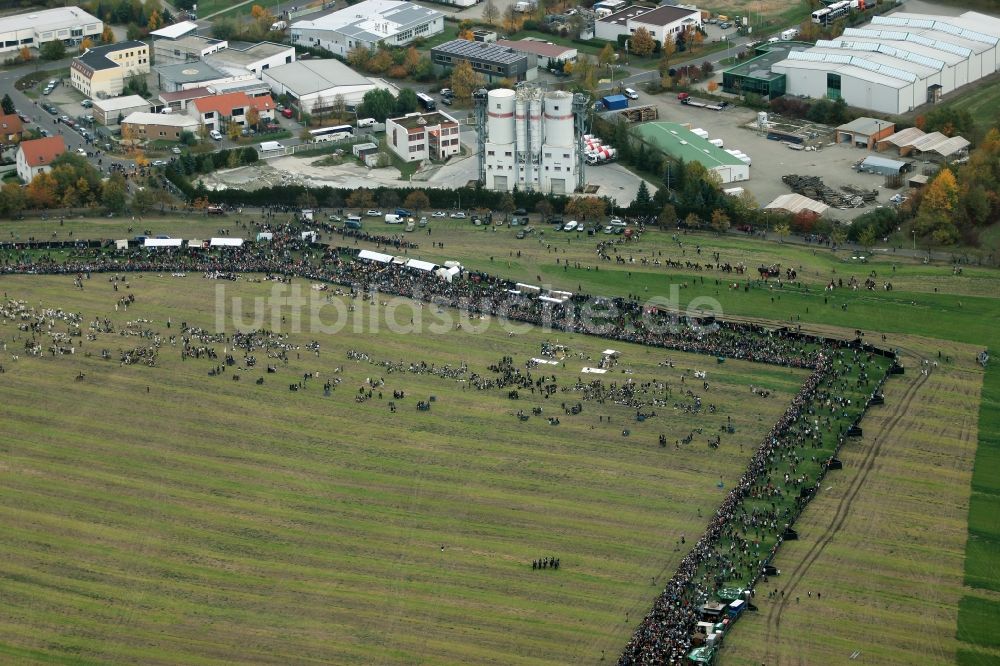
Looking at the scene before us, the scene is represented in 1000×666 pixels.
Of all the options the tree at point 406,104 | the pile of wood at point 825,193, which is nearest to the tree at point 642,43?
the tree at point 406,104

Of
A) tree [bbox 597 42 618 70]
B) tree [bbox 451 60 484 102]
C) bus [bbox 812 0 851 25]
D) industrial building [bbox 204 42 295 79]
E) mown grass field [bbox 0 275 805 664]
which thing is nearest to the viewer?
mown grass field [bbox 0 275 805 664]

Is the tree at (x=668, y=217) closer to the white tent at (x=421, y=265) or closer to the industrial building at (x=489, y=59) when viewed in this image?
the white tent at (x=421, y=265)

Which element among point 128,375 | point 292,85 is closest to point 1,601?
point 128,375

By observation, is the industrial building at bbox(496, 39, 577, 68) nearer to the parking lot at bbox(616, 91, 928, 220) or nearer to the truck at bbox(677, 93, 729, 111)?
the parking lot at bbox(616, 91, 928, 220)

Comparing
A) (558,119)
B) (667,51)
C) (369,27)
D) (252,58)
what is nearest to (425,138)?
(558,119)

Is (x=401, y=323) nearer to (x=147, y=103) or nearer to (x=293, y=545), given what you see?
(x=293, y=545)

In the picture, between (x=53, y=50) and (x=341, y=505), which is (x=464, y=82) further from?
(x=341, y=505)

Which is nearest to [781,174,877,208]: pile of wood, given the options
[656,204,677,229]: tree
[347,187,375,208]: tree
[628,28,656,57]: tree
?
[656,204,677,229]: tree

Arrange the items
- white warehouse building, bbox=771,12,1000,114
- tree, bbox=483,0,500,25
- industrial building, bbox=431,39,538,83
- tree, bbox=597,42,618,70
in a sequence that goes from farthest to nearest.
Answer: tree, bbox=483,0,500,25 → tree, bbox=597,42,618,70 → industrial building, bbox=431,39,538,83 → white warehouse building, bbox=771,12,1000,114
